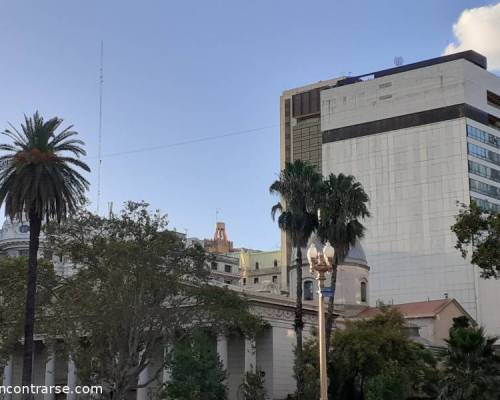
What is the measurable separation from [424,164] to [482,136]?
405 inches

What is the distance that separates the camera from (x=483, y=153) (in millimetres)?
138250

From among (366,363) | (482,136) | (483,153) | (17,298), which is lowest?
(366,363)

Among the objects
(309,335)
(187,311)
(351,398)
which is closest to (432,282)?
(309,335)

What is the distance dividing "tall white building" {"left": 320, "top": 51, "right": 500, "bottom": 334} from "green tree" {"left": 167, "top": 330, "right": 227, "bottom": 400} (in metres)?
82.4

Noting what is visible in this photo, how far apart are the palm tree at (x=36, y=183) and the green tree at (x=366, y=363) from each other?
21221mm

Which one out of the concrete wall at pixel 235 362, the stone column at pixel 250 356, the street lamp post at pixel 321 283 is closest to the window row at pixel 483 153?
the concrete wall at pixel 235 362

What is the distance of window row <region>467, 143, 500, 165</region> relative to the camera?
136 m

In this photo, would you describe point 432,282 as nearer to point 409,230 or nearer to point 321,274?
point 409,230

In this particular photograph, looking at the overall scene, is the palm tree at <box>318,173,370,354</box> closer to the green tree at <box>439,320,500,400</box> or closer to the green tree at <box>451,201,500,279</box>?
the green tree at <box>439,320,500,400</box>

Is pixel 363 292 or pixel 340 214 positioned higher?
pixel 340 214

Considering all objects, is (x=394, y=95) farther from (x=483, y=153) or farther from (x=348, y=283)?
(x=348, y=283)

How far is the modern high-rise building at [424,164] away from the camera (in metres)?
134

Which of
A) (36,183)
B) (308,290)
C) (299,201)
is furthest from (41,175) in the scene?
(308,290)

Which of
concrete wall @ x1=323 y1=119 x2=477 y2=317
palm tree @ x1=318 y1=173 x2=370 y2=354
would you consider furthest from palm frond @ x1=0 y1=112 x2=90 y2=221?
concrete wall @ x1=323 y1=119 x2=477 y2=317
